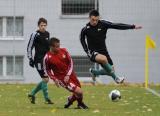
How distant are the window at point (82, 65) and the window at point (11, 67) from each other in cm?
258

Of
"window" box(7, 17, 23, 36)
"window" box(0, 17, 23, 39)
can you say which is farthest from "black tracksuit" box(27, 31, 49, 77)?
"window" box(7, 17, 23, 36)

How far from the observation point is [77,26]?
124 feet

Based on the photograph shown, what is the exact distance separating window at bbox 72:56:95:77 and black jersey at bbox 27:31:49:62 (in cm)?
1773

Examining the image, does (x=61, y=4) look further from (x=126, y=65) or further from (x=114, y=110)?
(x=114, y=110)

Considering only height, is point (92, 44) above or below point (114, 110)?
above

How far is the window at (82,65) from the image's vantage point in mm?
36250

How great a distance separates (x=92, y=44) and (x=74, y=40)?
19.2m

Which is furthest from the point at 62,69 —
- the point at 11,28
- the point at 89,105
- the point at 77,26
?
the point at 11,28

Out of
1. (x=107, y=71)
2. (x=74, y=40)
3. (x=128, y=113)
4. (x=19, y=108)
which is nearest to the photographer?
(x=128, y=113)

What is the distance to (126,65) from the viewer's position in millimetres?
37719

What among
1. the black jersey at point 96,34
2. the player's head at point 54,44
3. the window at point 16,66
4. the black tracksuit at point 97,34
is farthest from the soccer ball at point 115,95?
the window at point 16,66

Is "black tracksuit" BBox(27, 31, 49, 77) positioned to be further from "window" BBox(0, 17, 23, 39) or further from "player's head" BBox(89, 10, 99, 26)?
"window" BBox(0, 17, 23, 39)

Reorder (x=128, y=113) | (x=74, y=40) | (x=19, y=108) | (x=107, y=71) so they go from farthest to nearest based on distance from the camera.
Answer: (x=74, y=40) < (x=107, y=71) < (x=19, y=108) < (x=128, y=113)

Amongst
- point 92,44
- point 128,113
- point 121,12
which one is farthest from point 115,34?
point 128,113
